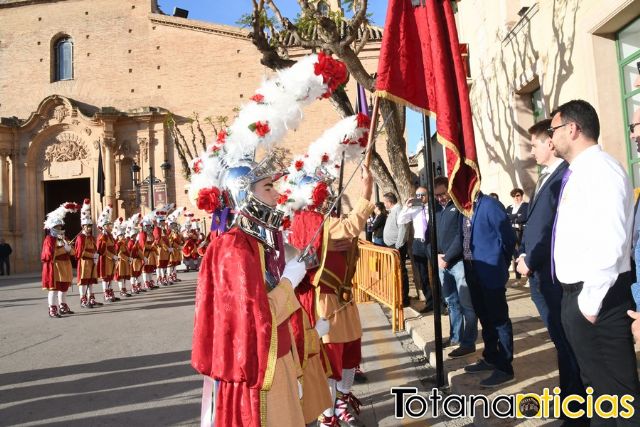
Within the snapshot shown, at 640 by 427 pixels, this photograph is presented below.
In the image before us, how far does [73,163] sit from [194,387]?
28.9 metres

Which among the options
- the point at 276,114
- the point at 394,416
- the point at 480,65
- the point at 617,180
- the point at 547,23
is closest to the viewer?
the point at 617,180

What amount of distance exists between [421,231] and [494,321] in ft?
11.9

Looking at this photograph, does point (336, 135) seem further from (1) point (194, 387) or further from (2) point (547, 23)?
(2) point (547, 23)

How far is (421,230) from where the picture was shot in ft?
27.0

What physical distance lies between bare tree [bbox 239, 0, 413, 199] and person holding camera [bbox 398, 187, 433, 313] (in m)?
1.58

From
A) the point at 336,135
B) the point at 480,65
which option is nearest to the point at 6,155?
the point at 480,65

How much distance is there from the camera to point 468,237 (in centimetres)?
506

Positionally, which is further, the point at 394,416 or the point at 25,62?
the point at 25,62

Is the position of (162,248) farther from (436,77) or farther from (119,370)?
(436,77)

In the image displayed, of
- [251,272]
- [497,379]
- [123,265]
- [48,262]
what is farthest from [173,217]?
[251,272]

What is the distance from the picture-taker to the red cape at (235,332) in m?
2.40

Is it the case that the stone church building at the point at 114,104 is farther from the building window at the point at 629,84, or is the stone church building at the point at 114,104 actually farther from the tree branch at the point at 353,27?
the building window at the point at 629,84

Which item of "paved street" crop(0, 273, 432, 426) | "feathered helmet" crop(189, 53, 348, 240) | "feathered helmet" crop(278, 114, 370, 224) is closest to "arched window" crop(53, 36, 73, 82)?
"paved street" crop(0, 273, 432, 426)

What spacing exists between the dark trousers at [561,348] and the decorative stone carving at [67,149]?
3150 cm
